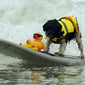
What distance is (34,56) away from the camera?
6.86 meters

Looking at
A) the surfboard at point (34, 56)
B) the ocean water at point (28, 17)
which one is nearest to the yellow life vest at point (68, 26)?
the surfboard at point (34, 56)

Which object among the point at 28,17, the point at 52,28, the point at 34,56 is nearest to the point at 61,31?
the point at 52,28

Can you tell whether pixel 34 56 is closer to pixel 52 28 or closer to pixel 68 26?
pixel 52 28

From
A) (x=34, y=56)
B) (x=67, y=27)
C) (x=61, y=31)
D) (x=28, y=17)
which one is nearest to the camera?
(x=34, y=56)

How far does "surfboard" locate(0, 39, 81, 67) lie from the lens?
22.4ft

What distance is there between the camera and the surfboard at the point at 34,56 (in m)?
6.84

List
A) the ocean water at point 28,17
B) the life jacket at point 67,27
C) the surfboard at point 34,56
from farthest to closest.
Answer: the ocean water at point 28,17, the life jacket at point 67,27, the surfboard at point 34,56

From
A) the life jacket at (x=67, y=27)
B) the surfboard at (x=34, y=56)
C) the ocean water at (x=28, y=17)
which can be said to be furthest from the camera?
the ocean water at (x=28, y=17)

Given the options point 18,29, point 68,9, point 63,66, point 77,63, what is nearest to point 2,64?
point 63,66

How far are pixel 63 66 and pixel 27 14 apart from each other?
6.49 metres

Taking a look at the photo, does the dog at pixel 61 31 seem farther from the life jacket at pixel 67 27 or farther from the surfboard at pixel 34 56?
the surfboard at pixel 34 56

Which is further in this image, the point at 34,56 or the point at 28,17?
the point at 28,17

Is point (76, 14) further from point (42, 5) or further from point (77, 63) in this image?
point (77, 63)

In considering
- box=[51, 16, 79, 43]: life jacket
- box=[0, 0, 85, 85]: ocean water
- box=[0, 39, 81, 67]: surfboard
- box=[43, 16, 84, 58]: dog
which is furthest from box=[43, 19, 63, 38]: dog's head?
box=[0, 0, 85, 85]: ocean water
